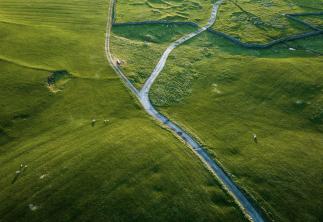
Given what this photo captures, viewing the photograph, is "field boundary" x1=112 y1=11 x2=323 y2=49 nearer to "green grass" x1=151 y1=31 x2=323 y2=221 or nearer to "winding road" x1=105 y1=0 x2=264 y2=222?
"green grass" x1=151 y1=31 x2=323 y2=221

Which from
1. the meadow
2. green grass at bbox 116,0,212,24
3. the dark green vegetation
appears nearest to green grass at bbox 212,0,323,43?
the meadow

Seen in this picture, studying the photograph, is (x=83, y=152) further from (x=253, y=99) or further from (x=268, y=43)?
(x=268, y=43)

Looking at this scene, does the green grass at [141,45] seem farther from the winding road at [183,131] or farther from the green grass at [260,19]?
the green grass at [260,19]

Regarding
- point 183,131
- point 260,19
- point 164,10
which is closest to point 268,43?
point 260,19

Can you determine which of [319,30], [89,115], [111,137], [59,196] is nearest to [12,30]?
[89,115]

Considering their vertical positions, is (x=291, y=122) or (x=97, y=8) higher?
(x=97, y=8)

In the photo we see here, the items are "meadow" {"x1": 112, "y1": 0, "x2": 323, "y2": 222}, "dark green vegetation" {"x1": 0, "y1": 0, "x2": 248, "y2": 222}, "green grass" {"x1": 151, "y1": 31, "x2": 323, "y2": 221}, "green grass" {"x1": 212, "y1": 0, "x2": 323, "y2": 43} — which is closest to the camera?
"dark green vegetation" {"x1": 0, "y1": 0, "x2": 248, "y2": 222}

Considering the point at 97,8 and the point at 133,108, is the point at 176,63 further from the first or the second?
the point at 97,8
